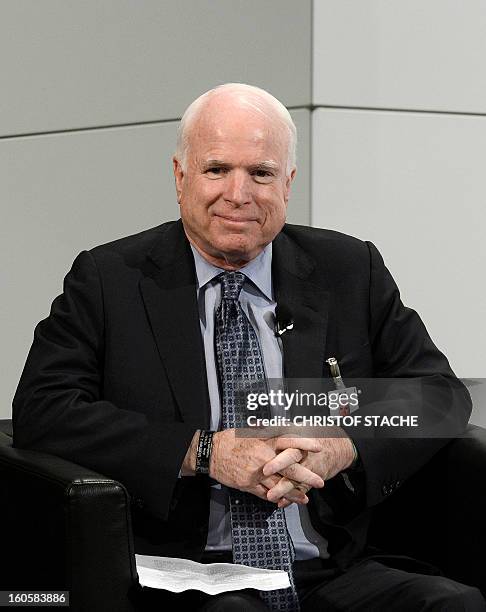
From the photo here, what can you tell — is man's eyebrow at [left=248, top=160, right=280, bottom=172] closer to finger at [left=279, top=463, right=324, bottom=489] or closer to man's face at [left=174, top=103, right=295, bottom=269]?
man's face at [left=174, top=103, right=295, bottom=269]

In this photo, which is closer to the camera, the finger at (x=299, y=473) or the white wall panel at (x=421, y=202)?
A: the finger at (x=299, y=473)

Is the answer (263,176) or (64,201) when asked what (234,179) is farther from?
(64,201)

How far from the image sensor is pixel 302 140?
3152 mm

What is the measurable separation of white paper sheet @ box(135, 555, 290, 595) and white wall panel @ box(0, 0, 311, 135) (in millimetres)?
1474

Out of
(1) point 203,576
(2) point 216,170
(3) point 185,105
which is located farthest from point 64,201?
(1) point 203,576

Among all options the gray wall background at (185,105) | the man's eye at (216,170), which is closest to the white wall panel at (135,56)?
the gray wall background at (185,105)

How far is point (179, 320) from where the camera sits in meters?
2.26

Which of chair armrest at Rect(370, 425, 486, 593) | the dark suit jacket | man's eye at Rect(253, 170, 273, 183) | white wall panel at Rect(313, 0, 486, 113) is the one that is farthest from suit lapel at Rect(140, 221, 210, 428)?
white wall panel at Rect(313, 0, 486, 113)

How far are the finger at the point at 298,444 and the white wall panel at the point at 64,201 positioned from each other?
3.82 ft

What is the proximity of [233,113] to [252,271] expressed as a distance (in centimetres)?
32

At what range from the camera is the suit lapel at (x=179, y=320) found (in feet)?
7.21

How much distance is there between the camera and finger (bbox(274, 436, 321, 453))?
211cm

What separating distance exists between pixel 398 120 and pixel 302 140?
0.29 meters

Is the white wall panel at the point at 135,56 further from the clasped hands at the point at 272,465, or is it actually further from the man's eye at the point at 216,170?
the clasped hands at the point at 272,465
